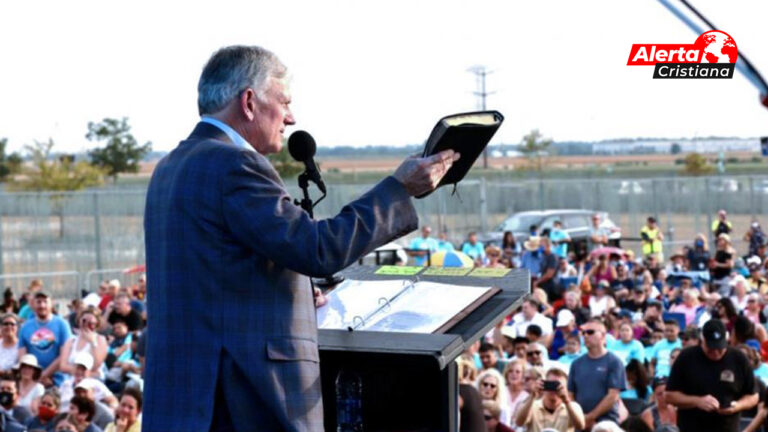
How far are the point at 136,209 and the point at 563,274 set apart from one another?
34.2 feet

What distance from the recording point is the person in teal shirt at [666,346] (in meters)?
11.6

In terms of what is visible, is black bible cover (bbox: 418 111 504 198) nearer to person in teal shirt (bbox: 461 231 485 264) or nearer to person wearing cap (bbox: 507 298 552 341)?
person wearing cap (bbox: 507 298 552 341)

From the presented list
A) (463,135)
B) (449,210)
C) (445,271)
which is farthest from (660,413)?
(449,210)

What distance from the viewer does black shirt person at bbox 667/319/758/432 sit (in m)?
8.41

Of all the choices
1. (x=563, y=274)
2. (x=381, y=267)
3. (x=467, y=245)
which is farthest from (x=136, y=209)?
(x=381, y=267)

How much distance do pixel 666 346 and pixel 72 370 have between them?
5.88 meters

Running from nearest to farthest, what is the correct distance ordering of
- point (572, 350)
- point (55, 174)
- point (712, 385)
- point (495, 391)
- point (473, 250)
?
point (712, 385), point (495, 391), point (572, 350), point (473, 250), point (55, 174)

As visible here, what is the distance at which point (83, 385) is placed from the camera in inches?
399

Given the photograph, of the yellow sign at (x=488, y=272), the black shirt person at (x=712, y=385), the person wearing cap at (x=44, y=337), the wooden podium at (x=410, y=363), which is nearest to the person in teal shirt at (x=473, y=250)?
the person wearing cap at (x=44, y=337)

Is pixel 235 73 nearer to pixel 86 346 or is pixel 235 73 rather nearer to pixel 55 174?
pixel 86 346

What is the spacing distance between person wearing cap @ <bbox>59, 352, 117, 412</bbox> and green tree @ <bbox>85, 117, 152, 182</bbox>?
39943 mm

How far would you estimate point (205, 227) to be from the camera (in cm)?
275

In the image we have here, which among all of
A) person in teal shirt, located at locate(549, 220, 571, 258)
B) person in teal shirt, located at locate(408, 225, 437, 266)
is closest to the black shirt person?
person in teal shirt, located at locate(408, 225, 437, 266)

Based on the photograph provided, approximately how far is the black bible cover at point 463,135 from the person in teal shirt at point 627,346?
30.0 feet
